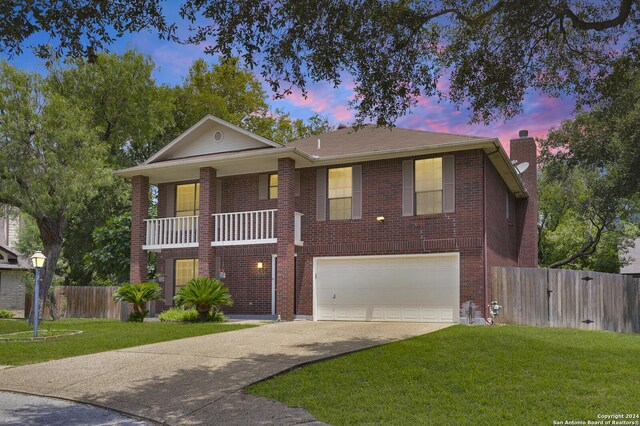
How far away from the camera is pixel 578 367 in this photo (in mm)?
9328

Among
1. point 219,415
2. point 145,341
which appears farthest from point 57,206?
point 219,415

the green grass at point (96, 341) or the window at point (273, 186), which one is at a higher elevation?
the window at point (273, 186)

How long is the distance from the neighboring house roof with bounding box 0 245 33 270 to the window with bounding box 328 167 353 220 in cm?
2065

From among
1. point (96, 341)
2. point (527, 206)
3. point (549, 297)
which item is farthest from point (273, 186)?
point (527, 206)

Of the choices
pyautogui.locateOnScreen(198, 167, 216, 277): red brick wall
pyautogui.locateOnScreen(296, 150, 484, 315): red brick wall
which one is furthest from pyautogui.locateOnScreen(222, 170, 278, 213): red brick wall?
pyautogui.locateOnScreen(296, 150, 484, 315): red brick wall

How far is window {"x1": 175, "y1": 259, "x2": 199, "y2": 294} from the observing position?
2231 centimetres

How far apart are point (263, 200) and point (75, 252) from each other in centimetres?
1849

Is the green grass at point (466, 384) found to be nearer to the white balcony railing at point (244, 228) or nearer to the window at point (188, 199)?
the white balcony railing at point (244, 228)

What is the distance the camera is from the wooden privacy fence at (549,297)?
17.8 m

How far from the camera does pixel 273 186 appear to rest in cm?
2109

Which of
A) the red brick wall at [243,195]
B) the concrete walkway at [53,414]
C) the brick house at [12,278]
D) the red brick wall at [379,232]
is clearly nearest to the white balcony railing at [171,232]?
the red brick wall at [379,232]

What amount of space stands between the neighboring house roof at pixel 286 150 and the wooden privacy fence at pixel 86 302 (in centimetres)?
675

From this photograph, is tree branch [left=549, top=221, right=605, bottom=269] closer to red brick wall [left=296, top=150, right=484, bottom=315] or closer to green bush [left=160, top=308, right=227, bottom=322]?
red brick wall [left=296, top=150, right=484, bottom=315]

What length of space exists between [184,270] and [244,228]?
334 cm
